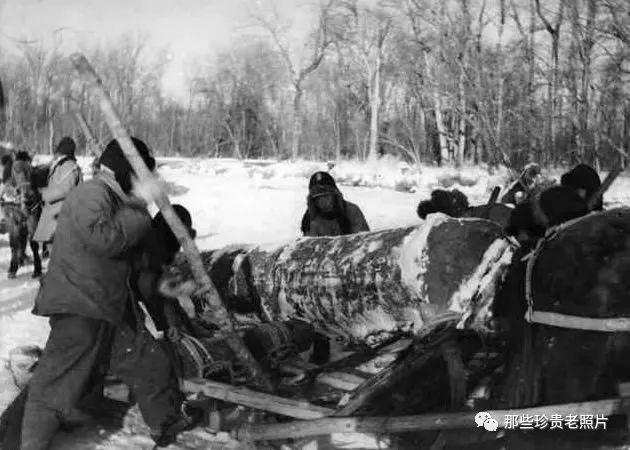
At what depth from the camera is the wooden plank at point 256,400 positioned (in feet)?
10.5

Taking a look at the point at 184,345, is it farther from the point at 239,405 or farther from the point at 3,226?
the point at 3,226

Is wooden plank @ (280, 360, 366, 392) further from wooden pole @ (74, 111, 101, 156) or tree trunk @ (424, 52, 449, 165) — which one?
tree trunk @ (424, 52, 449, 165)

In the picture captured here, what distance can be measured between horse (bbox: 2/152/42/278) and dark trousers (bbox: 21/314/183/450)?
579 centimetres

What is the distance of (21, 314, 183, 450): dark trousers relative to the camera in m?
3.33

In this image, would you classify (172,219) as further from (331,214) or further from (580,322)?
(331,214)

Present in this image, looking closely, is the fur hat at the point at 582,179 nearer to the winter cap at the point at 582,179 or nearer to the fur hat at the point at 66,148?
Result: the winter cap at the point at 582,179

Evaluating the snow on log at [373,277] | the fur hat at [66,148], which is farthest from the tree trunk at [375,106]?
the snow on log at [373,277]

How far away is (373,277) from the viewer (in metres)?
3.96

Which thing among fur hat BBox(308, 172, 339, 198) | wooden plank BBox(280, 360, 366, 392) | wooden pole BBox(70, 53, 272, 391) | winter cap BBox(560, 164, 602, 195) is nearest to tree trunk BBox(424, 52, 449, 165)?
fur hat BBox(308, 172, 339, 198)


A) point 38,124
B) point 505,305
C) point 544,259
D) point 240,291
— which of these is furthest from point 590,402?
point 38,124

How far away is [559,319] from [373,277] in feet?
5.16

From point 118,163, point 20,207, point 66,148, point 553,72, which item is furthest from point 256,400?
point 553,72

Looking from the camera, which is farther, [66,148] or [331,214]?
[66,148]

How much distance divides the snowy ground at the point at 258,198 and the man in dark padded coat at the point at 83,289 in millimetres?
1493
